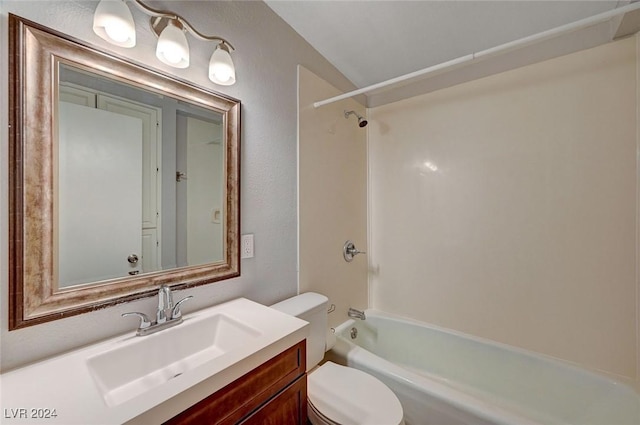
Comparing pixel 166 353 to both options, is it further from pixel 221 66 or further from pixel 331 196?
pixel 331 196

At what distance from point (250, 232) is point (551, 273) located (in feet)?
6.35

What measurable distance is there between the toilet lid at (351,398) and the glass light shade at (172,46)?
1.62m

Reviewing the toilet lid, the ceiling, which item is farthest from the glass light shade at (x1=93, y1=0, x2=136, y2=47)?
the toilet lid

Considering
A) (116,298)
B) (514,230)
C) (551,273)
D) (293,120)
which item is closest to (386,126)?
(293,120)

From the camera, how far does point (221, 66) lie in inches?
45.7

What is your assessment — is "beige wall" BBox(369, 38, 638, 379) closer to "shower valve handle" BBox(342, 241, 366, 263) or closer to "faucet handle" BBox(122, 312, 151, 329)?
"shower valve handle" BBox(342, 241, 366, 263)

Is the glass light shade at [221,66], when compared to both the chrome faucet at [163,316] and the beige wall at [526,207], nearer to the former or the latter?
the chrome faucet at [163,316]

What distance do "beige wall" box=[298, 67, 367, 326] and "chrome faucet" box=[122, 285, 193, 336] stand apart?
0.80 metres

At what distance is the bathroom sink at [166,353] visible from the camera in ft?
2.63

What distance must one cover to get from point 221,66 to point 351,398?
1675 mm

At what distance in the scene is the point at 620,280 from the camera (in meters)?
1.51

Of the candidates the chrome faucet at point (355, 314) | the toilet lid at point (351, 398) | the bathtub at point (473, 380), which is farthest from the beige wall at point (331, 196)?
the toilet lid at point (351, 398)

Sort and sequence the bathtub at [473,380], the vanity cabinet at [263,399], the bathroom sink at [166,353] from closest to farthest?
the vanity cabinet at [263,399]
the bathroom sink at [166,353]
the bathtub at [473,380]

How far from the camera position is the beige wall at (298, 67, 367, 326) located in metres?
1.73
